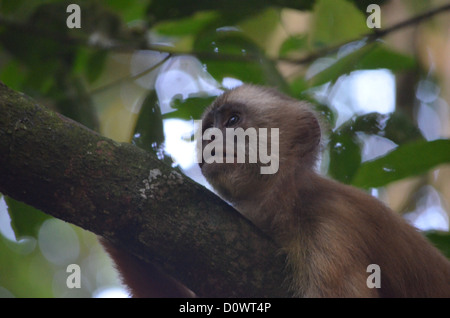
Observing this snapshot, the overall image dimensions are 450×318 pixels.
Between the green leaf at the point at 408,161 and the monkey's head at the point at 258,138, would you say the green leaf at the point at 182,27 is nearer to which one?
the monkey's head at the point at 258,138

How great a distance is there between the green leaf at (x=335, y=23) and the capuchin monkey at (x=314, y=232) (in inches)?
58.9

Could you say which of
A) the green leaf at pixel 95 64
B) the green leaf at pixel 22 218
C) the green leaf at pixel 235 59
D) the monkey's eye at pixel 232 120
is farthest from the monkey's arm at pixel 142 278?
the green leaf at pixel 95 64

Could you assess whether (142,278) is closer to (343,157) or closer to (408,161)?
(343,157)

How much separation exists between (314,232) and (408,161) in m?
1.25

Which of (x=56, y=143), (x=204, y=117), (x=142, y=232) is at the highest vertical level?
(x=204, y=117)

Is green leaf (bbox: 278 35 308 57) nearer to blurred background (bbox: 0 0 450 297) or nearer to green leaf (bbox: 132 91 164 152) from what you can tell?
blurred background (bbox: 0 0 450 297)

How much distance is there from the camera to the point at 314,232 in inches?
161

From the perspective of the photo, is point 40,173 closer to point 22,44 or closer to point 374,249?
point 374,249

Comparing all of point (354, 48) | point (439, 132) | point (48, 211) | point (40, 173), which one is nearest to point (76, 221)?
point (48, 211)

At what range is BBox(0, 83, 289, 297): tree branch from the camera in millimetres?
3006

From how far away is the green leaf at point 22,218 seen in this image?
428 centimetres

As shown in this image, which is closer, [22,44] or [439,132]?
[22,44]

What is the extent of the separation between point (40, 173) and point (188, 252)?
1012 mm

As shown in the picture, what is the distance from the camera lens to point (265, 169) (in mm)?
4566
